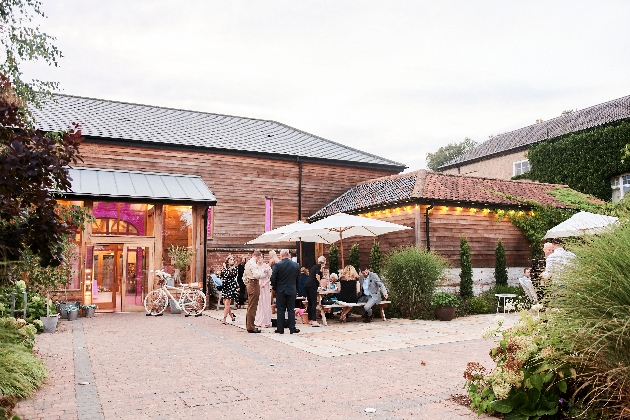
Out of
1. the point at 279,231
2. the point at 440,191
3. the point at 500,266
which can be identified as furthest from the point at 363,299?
the point at 500,266

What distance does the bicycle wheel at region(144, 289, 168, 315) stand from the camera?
1437 cm

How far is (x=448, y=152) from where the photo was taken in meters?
49.0

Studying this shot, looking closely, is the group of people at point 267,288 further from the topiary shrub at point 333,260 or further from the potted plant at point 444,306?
the topiary shrub at point 333,260

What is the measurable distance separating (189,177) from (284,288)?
31.7 ft

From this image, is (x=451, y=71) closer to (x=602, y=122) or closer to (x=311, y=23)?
(x=311, y=23)

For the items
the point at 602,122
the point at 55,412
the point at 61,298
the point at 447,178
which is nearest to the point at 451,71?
the point at 447,178

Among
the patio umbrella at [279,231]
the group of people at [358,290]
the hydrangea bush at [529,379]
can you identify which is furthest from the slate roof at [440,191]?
the hydrangea bush at [529,379]

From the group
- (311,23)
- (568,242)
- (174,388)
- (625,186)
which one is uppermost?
(311,23)

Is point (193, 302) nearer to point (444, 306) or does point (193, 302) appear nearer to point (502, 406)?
point (444, 306)

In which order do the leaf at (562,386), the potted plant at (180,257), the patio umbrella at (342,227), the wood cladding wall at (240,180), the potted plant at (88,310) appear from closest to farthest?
the leaf at (562,386)
the patio umbrella at (342,227)
the potted plant at (88,310)
the potted plant at (180,257)
the wood cladding wall at (240,180)

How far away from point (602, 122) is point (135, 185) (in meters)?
20.4

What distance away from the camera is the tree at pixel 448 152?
48594mm

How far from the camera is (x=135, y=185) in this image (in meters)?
16.5

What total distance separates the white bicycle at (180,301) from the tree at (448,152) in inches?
1481
